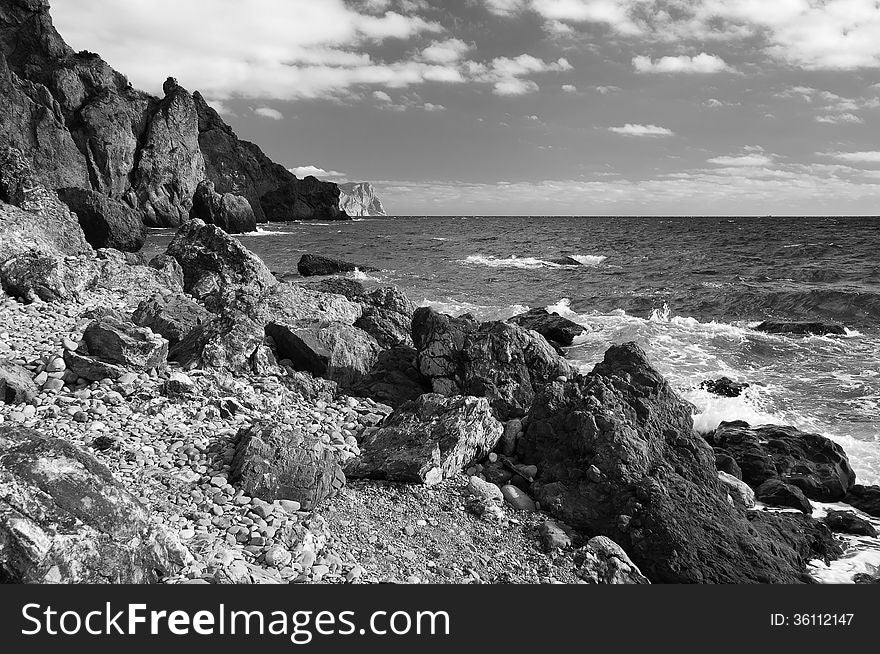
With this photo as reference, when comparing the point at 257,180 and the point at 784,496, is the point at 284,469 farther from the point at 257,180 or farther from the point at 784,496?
the point at 257,180

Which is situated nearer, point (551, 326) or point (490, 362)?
point (490, 362)

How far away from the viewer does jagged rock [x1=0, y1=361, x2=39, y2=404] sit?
22.2 feet

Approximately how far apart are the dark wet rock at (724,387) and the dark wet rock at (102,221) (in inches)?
1039

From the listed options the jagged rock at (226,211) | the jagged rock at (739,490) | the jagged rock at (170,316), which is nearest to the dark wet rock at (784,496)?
the jagged rock at (739,490)

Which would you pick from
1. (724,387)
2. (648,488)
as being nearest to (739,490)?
(648,488)

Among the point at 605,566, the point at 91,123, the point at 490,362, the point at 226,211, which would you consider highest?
the point at 91,123

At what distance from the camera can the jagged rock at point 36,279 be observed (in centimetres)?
1044

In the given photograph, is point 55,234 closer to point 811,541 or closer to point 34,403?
point 34,403

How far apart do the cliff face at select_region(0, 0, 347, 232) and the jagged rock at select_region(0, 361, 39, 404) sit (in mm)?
75067

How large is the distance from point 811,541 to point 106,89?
4012 inches

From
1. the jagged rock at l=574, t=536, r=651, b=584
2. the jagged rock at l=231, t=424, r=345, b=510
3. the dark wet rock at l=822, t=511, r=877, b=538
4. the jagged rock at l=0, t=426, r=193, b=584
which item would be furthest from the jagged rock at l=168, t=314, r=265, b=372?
the dark wet rock at l=822, t=511, r=877, b=538

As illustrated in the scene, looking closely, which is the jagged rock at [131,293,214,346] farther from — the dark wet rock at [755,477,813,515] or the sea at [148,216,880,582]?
the sea at [148,216,880,582]

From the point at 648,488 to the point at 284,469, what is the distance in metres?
4.29

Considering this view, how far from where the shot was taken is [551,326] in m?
19.8
